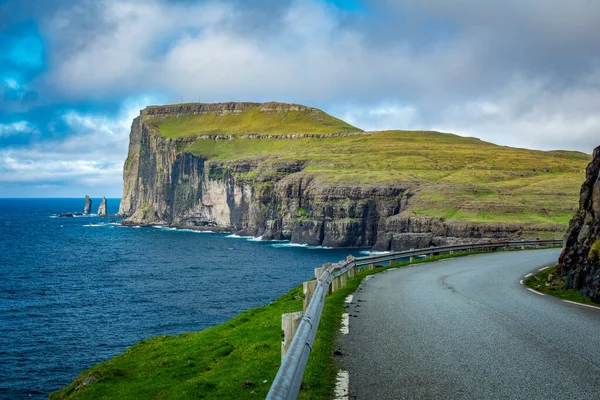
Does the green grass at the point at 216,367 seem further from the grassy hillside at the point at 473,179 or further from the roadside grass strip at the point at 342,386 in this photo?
the grassy hillside at the point at 473,179

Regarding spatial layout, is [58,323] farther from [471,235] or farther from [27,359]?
[471,235]

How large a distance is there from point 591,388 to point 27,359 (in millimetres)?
38629

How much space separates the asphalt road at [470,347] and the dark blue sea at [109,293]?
Answer: 24.7 m

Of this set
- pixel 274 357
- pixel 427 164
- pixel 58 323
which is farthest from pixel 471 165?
pixel 274 357

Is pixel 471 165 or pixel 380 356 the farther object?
pixel 471 165

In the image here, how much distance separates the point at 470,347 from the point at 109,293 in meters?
62.1

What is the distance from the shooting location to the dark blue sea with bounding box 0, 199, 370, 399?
37812mm

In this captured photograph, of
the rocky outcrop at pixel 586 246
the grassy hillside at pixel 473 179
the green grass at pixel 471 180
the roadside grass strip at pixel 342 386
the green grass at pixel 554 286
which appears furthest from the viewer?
the grassy hillside at pixel 473 179

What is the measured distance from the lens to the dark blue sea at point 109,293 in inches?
1489

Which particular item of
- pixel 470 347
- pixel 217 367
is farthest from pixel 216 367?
pixel 470 347

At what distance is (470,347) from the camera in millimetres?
11062

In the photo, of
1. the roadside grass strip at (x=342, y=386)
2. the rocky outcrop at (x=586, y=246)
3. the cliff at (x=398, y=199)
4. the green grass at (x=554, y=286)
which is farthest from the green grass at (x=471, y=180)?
the roadside grass strip at (x=342, y=386)

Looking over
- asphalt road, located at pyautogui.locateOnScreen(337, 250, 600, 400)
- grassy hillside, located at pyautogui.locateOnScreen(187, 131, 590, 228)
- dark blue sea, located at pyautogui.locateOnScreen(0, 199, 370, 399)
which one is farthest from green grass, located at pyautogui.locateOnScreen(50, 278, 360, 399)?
grassy hillside, located at pyautogui.locateOnScreen(187, 131, 590, 228)

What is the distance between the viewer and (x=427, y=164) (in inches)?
6973
